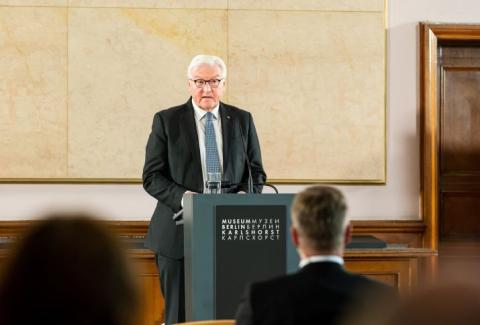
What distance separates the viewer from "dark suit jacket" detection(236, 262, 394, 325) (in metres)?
2.26

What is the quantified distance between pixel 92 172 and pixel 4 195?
739mm

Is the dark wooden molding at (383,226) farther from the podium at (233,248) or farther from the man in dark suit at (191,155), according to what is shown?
the podium at (233,248)

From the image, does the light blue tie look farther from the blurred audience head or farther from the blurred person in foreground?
the blurred person in foreground

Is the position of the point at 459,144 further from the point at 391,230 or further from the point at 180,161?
the point at 180,161

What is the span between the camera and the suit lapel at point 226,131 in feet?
16.7

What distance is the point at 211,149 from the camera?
511 centimetres

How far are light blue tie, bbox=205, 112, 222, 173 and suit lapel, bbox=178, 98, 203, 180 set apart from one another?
0.07 metres

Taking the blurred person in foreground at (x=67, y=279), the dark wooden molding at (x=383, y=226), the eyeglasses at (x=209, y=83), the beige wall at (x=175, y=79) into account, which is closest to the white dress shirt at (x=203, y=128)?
the eyeglasses at (x=209, y=83)

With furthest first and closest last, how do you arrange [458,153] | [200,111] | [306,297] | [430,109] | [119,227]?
[458,153], [430,109], [119,227], [200,111], [306,297]

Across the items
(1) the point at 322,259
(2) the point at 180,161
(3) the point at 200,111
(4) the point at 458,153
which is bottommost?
(1) the point at 322,259

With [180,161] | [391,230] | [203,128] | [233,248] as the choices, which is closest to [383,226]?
[391,230]

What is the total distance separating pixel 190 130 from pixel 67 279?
A: 157 inches

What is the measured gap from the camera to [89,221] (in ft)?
4.00

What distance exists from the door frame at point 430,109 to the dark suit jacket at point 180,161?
3.03 m
